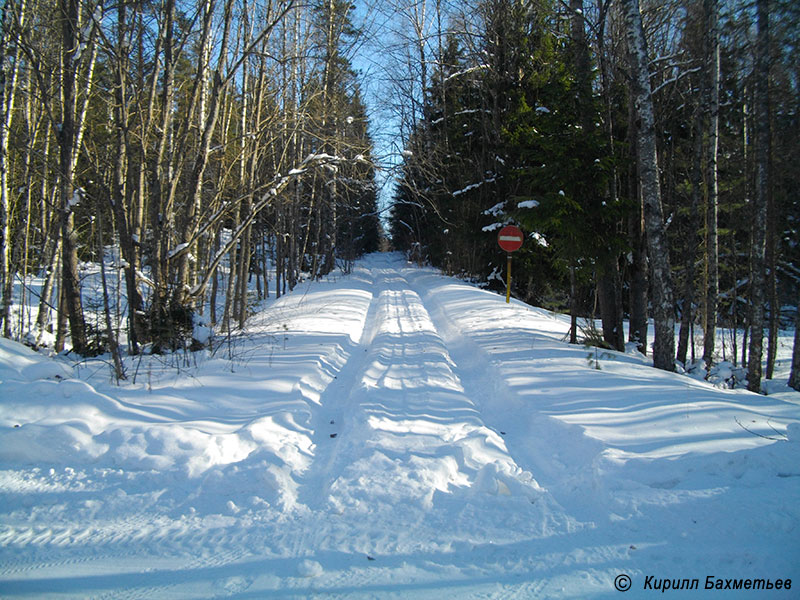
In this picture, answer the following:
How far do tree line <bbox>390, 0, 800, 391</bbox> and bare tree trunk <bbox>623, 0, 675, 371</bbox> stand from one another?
0.02 m

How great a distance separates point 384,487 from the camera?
3557mm

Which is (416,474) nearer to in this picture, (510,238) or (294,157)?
(510,238)

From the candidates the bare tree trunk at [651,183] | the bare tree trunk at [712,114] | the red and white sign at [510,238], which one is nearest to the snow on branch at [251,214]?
the bare tree trunk at [651,183]

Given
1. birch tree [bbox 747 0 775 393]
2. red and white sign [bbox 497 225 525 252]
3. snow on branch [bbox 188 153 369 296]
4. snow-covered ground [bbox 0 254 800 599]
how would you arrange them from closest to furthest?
snow-covered ground [bbox 0 254 800 599]
snow on branch [bbox 188 153 369 296]
birch tree [bbox 747 0 775 393]
red and white sign [bbox 497 225 525 252]

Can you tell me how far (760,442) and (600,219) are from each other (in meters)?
6.14

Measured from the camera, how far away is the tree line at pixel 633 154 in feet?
27.6

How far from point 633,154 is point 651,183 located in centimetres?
263

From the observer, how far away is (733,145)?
51.3 ft

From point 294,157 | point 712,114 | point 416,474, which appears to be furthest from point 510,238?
point 416,474

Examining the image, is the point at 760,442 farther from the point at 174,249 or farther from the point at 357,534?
the point at 174,249

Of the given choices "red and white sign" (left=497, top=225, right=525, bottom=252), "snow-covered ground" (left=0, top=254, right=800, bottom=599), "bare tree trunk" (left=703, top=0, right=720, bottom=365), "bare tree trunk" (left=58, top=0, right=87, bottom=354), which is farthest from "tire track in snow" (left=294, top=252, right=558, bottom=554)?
"red and white sign" (left=497, top=225, right=525, bottom=252)

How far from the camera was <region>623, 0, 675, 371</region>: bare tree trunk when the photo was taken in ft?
26.0

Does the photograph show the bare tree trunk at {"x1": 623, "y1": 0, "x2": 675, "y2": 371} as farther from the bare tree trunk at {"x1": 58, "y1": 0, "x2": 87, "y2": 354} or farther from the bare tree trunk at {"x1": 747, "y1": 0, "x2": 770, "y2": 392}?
the bare tree trunk at {"x1": 58, "y1": 0, "x2": 87, "y2": 354}

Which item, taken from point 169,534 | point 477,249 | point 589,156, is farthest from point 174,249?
point 477,249
